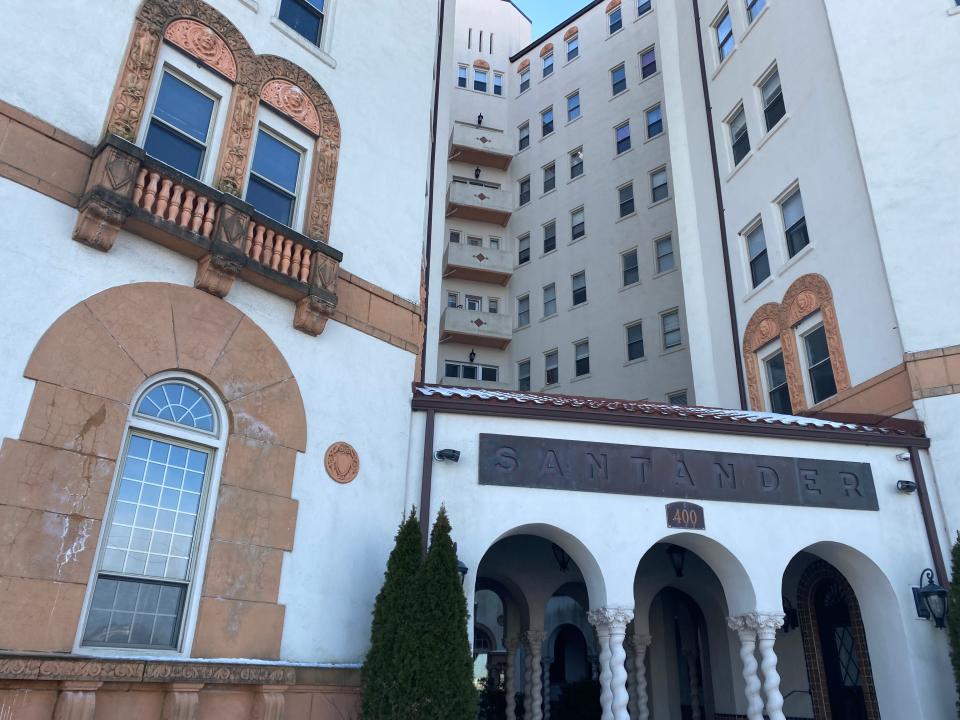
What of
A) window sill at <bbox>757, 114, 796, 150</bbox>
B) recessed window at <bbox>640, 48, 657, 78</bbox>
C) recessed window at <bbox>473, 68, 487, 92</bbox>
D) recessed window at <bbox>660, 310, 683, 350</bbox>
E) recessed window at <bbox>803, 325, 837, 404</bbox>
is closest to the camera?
recessed window at <bbox>803, 325, 837, 404</bbox>

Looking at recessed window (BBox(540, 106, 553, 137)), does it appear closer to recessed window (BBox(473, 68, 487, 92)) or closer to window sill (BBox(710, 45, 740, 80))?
recessed window (BBox(473, 68, 487, 92))

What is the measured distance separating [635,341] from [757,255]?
Result: 930 centimetres

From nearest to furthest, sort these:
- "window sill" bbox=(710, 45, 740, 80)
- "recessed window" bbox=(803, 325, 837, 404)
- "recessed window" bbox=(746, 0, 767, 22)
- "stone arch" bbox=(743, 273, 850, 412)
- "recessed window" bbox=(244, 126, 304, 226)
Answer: "recessed window" bbox=(244, 126, 304, 226) < "stone arch" bbox=(743, 273, 850, 412) < "recessed window" bbox=(803, 325, 837, 404) < "recessed window" bbox=(746, 0, 767, 22) < "window sill" bbox=(710, 45, 740, 80)

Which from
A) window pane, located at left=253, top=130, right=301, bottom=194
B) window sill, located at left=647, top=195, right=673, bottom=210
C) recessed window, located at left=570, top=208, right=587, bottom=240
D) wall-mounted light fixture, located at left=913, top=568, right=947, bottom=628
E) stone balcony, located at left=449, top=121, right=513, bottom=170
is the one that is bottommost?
wall-mounted light fixture, located at left=913, top=568, right=947, bottom=628

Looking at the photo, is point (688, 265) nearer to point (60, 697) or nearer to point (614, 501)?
point (614, 501)

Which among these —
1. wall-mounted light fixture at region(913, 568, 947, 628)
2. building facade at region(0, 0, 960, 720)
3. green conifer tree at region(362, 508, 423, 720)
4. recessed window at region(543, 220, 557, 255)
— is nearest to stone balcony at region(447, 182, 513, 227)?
recessed window at region(543, 220, 557, 255)

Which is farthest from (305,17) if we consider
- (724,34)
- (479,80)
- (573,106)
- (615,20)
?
(479,80)

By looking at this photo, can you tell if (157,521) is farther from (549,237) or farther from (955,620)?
(549,237)

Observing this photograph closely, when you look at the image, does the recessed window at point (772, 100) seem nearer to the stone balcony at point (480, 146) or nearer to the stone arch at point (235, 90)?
the stone arch at point (235, 90)

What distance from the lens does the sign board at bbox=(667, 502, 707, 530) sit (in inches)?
423

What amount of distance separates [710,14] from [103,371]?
1930cm

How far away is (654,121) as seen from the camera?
29469 millimetres

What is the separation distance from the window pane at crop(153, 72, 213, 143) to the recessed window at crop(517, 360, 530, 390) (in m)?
21.3

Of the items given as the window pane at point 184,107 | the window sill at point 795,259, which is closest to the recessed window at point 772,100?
the window sill at point 795,259
